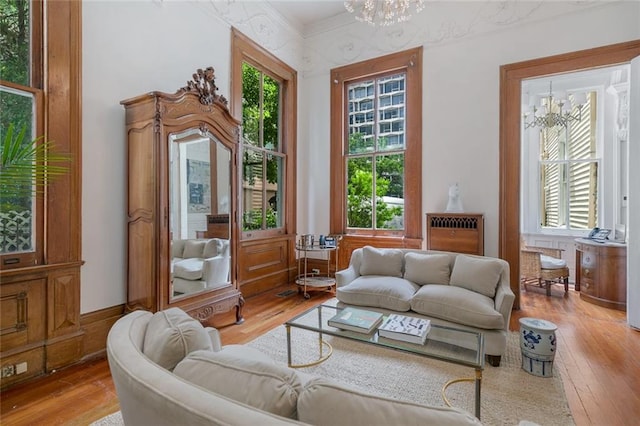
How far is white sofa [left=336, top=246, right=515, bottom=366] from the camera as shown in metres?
2.42

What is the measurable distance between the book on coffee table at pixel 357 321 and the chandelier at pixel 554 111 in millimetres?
4480

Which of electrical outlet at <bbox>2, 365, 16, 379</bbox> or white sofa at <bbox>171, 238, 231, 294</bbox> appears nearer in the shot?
electrical outlet at <bbox>2, 365, 16, 379</bbox>

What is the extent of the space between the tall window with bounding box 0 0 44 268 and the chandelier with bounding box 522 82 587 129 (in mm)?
6070

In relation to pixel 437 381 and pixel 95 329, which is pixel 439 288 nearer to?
pixel 437 381

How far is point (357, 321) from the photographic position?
2.18 m

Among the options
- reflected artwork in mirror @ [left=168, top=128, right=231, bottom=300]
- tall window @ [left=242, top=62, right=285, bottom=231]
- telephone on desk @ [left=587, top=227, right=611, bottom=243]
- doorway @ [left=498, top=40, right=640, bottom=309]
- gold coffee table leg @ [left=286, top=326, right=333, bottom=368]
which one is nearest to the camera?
gold coffee table leg @ [left=286, top=326, right=333, bottom=368]

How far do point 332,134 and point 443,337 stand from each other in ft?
12.3

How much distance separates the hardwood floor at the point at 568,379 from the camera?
1.86 metres

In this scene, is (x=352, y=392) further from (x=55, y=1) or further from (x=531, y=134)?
(x=531, y=134)

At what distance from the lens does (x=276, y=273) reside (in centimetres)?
480

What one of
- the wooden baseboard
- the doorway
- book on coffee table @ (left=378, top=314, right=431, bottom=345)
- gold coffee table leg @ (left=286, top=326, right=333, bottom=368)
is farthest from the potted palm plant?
the doorway

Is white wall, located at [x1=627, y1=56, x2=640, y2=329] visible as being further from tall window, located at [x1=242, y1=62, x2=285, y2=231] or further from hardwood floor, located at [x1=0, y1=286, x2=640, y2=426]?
tall window, located at [x1=242, y1=62, x2=285, y2=231]

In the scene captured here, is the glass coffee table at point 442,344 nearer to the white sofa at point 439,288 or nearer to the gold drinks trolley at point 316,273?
the white sofa at point 439,288

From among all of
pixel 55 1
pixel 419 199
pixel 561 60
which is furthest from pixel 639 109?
pixel 55 1
